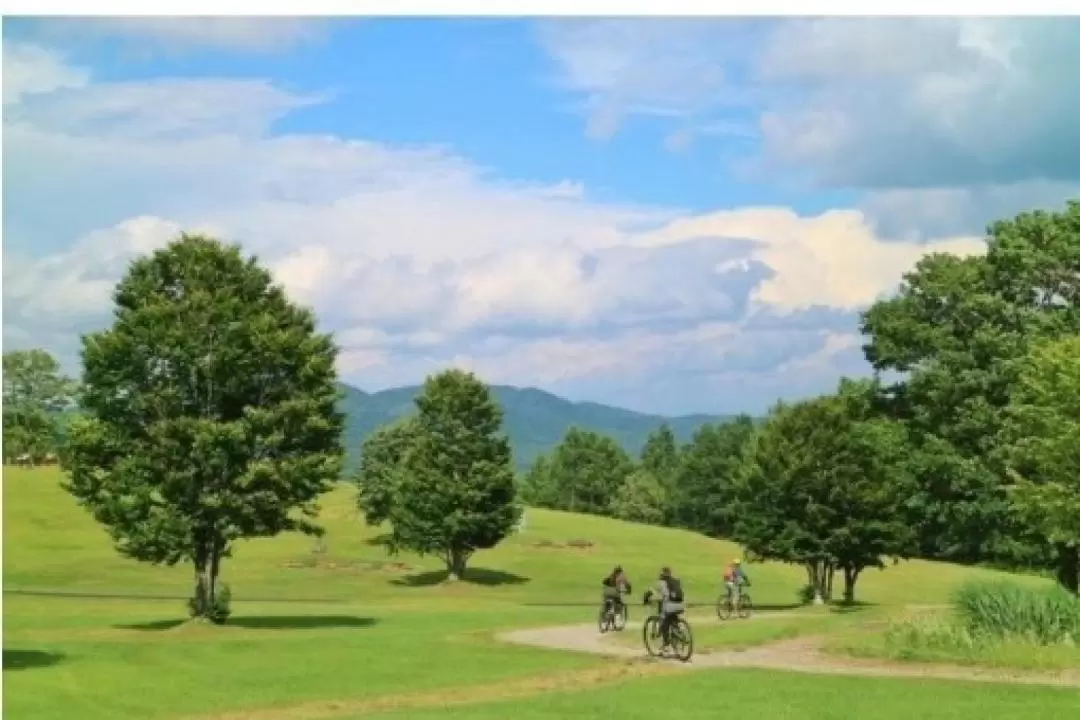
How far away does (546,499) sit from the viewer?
177 metres

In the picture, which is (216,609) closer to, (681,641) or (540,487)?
(681,641)

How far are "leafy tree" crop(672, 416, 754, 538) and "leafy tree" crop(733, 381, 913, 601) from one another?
92.8 meters

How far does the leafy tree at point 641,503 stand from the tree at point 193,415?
118 meters

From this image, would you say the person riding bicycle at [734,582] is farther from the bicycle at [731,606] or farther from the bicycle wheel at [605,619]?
the bicycle wheel at [605,619]

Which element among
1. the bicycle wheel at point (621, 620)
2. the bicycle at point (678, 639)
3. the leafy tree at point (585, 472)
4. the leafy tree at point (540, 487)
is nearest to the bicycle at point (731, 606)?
the bicycle wheel at point (621, 620)

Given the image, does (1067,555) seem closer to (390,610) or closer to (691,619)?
(691,619)

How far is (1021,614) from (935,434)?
23.9 m

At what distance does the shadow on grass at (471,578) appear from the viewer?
77.1 metres

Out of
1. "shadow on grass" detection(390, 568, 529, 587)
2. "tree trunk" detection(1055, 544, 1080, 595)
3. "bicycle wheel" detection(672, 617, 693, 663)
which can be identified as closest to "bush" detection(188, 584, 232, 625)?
"bicycle wheel" detection(672, 617, 693, 663)

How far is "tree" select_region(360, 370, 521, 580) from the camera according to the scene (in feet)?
245

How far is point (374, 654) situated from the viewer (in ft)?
111

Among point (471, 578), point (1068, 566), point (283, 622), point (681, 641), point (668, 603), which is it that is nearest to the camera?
point (668, 603)

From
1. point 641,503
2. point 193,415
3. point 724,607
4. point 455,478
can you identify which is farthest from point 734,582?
point 641,503

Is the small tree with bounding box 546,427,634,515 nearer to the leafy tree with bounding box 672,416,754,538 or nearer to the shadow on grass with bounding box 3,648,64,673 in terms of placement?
the leafy tree with bounding box 672,416,754,538
